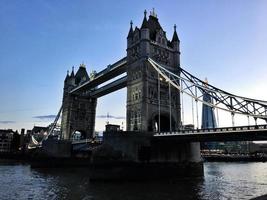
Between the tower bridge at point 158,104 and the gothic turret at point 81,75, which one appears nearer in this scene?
the tower bridge at point 158,104

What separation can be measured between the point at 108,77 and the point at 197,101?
32.7 meters

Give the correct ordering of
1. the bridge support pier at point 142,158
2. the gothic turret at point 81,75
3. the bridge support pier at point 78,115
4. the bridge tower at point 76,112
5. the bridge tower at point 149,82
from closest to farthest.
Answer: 1. the bridge support pier at point 142,158
2. the bridge tower at point 149,82
3. the bridge support pier at point 78,115
4. the bridge tower at point 76,112
5. the gothic turret at point 81,75

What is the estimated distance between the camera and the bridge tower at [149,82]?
5047cm

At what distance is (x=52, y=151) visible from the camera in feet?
235

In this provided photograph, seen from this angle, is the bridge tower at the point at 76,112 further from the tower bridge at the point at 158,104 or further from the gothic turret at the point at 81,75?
the tower bridge at the point at 158,104

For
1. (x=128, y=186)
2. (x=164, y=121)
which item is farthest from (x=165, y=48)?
(x=128, y=186)

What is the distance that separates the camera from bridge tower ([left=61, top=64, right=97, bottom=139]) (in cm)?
8669

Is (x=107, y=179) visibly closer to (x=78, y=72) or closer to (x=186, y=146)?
(x=186, y=146)

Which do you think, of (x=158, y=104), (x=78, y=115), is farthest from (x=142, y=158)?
(x=78, y=115)

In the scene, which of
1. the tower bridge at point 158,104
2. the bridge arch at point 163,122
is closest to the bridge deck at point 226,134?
the tower bridge at point 158,104

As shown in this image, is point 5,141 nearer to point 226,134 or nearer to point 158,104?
point 158,104

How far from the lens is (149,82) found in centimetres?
5150

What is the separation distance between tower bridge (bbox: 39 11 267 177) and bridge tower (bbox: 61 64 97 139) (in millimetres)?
17809

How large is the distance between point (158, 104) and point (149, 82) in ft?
14.0
